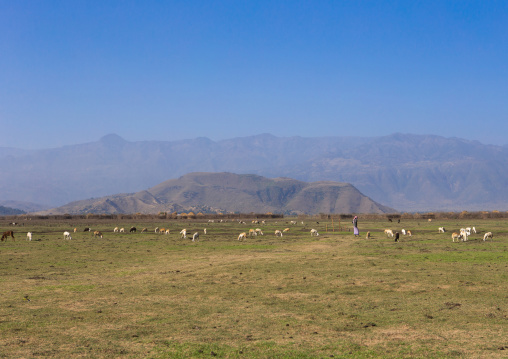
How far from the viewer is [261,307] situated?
19.9 m

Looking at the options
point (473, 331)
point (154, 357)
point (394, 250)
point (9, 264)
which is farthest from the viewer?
point (394, 250)

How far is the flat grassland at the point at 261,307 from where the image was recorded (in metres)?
14.3

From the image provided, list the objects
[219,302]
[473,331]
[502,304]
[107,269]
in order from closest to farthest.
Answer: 1. [473,331]
2. [502,304]
3. [219,302]
4. [107,269]

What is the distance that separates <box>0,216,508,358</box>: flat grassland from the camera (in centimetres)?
1427

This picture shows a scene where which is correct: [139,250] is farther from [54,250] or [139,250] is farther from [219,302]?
[219,302]

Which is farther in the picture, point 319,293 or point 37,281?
point 37,281

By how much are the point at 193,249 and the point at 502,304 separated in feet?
99.8

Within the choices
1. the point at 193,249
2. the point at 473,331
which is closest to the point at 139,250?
the point at 193,249

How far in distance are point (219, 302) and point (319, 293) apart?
4.70 m

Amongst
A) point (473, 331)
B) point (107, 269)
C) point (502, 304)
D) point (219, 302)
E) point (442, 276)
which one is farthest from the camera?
point (107, 269)

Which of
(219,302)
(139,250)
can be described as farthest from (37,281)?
(139,250)

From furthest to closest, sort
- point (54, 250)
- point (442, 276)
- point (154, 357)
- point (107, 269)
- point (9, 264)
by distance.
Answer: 1. point (54, 250)
2. point (9, 264)
3. point (107, 269)
4. point (442, 276)
5. point (154, 357)

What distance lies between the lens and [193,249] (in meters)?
45.5

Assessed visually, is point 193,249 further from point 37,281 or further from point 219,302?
point 219,302
